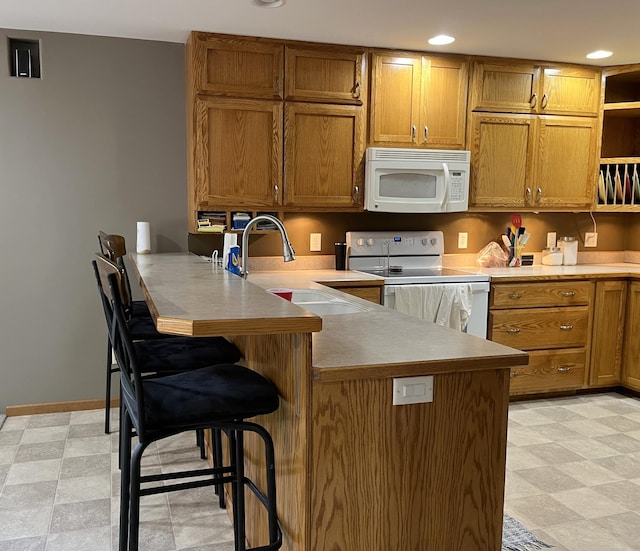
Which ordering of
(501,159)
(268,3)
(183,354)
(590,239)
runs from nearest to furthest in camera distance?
1. (183,354)
2. (268,3)
3. (501,159)
4. (590,239)

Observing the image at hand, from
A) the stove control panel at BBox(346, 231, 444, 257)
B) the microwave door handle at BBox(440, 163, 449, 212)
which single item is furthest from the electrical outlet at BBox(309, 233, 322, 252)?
the microwave door handle at BBox(440, 163, 449, 212)

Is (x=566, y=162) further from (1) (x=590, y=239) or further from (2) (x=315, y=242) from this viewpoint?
(2) (x=315, y=242)

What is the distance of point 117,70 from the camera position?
3.84 meters

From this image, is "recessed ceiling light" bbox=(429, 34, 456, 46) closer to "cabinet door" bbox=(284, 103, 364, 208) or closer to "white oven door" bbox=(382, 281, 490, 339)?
"cabinet door" bbox=(284, 103, 364, 208)

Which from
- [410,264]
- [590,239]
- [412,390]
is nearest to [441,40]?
[410,264]

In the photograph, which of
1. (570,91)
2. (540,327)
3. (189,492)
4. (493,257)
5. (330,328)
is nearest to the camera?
(330,328)

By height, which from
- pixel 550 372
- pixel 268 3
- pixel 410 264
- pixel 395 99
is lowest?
pixel 550 372

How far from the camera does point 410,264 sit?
4449 mm

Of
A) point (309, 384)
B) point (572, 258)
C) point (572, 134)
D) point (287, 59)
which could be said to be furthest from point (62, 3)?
point (572, 258)

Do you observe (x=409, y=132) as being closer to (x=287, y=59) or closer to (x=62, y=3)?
(x=287, y=59)

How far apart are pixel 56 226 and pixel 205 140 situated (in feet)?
3.54

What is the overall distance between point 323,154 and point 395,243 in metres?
0.88

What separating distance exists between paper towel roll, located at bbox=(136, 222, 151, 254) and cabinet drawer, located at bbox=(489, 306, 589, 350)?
225cm

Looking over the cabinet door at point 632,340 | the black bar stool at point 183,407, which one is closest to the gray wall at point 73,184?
the black bar stool at point 183,407
